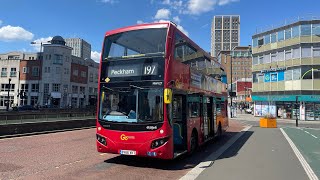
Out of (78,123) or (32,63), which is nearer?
(78,123)

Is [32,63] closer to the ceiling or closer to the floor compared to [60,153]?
closer to the ceiling

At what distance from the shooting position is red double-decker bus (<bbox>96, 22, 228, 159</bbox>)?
9461 mm

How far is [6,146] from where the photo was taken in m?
13.1

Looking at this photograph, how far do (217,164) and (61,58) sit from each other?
73182mm

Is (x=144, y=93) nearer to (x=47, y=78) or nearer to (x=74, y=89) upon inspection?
(x=47, y=78)

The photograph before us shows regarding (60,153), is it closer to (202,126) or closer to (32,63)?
(202,126)

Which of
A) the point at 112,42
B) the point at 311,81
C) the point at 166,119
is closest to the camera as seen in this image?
the point at 166,119

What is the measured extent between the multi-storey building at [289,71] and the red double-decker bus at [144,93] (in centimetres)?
4171

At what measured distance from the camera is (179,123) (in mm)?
10922

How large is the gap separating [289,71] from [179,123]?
4363 cm

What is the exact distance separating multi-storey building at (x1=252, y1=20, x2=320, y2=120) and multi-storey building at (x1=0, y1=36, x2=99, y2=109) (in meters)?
40.1

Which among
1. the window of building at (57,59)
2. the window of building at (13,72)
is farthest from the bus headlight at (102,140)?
the window of building at (13,72)

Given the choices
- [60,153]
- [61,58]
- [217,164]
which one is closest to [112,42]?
[60,153]

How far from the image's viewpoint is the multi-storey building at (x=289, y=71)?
47594 mm
